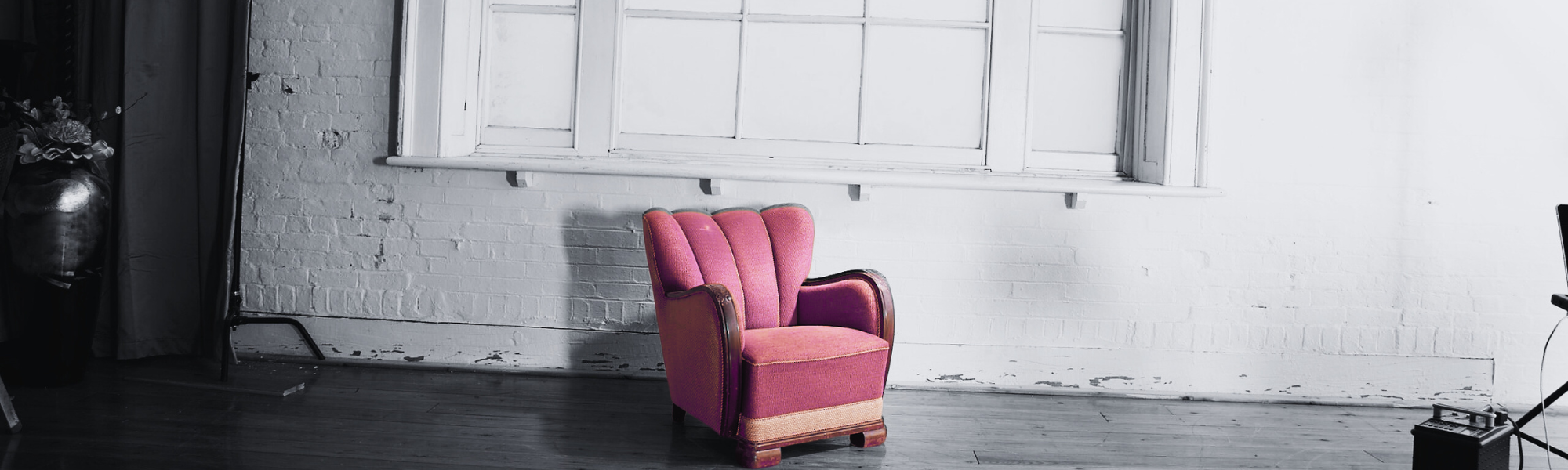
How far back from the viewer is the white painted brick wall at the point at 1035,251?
3.60 metres

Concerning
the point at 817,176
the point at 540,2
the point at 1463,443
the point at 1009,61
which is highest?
the point at 540,2

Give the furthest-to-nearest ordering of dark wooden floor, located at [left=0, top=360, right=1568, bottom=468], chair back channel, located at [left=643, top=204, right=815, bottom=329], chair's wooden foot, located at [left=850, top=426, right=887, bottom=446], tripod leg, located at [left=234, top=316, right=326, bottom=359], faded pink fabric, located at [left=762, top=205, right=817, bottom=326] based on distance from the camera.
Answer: tripod leg, located at [left=234, top=316, right=326, bottom=359], faded pink fabric, located at [left=762, top=205, right=817, bottom=326], chair back channel, located at [left=643, top=204, right=815, bottom=329], chair's wooden foot, located at [left=850, top=426, right=887, bottom=446], dark wooden floor, located at [left=0, top=360, right=1568, bottom=468]

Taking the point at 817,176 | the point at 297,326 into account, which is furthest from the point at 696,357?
the point at 297,326

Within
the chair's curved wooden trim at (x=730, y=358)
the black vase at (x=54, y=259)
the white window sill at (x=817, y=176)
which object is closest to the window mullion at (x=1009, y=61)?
the white window sill at (x=817, y=176)

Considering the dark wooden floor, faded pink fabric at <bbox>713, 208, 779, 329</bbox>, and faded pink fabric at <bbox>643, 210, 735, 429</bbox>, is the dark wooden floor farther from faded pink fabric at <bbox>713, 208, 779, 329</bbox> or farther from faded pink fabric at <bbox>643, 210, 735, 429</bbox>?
faded pink fabric at <bbox>713, 208, 779, 329</bbox>

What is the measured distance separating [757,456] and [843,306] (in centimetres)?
67

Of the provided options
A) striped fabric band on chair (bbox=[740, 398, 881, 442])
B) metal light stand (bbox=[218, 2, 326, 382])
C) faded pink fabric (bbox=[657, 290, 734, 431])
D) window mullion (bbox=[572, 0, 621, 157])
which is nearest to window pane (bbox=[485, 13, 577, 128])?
window mullion (bbox=[572, 0, 621, 157])

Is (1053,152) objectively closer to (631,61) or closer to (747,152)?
(747,152)

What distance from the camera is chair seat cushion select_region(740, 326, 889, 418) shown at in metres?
2.62

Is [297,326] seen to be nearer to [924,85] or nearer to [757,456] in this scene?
[757,456]

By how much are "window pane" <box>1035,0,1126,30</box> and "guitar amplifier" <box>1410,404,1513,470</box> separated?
6.41 ft

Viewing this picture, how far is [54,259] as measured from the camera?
3.09 metres

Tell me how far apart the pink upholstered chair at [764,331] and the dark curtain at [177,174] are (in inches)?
76.3

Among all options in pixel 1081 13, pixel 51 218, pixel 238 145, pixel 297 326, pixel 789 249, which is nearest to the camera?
pixel 51 218
